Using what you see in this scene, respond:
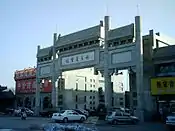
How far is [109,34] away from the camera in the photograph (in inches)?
1758

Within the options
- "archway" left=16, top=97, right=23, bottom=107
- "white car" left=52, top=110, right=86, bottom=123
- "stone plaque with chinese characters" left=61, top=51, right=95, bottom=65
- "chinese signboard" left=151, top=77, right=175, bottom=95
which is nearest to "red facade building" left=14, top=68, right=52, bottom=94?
"archway" left=16, top=97, right=23, bottom=107

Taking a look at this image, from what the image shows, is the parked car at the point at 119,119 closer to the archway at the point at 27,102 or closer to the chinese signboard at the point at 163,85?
the chinese signboard at the point at 163,85

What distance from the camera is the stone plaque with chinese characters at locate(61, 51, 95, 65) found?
153ft

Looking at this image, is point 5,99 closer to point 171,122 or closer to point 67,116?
point 67,116

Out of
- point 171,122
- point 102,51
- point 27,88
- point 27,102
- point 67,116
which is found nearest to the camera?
point 171,122

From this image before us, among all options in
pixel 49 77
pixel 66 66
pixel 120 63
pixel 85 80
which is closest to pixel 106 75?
pixel 120 63

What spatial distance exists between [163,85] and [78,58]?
16.4 metres

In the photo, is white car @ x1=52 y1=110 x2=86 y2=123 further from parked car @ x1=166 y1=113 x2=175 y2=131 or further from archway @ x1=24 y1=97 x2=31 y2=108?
archway @ x1=24 y1=97 x2=31 y2=108

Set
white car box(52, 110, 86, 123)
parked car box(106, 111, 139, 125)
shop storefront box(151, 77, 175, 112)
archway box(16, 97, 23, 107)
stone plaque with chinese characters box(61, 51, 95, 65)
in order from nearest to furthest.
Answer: parked car box(106, 111, 139, 125) < white car box(52, 110, 86, 123) < shop storefront box(151, 77, 175, 112) < stone plaque with chinese characters box(61, 51, 95, 65) < archway box(16, 97, 23, 107)

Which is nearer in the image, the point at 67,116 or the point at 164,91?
the point at 67,116

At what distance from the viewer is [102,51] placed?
45000 mm

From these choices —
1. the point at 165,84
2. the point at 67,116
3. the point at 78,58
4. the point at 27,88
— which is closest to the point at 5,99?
the point at 27,88

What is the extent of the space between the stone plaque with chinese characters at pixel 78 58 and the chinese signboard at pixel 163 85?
11.6 metres

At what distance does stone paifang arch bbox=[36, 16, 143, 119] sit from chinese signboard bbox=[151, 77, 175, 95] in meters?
1.81
